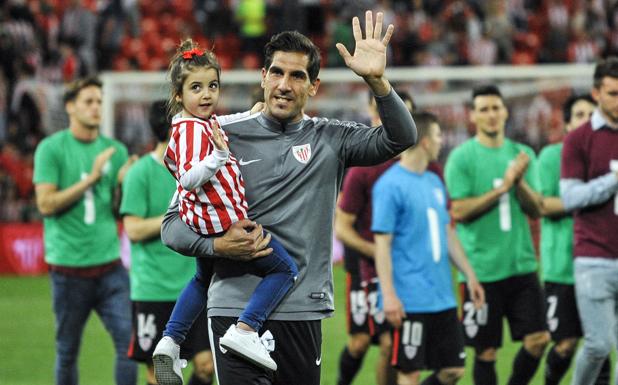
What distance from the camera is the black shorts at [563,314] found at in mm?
8625

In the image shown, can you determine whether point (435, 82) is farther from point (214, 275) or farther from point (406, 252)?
point (214, 275)

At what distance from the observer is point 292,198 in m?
5.16

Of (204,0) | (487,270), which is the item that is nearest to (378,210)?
(487,270)

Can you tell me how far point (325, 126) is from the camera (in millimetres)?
5293

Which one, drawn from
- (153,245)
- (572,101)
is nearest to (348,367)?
(153,245)

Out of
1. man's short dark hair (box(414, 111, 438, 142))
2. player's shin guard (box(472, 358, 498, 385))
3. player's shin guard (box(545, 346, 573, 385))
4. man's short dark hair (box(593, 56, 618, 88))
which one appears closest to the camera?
man's short dark hair (box(414, 111, 438, 142))

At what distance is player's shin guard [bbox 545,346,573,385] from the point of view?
858 centimetres

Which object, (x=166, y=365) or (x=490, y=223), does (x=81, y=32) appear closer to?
(x=490, y=223)

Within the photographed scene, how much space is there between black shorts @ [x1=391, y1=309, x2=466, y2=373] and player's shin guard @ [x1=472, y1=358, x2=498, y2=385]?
860 millimetres

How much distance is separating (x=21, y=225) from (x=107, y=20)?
5.58 m

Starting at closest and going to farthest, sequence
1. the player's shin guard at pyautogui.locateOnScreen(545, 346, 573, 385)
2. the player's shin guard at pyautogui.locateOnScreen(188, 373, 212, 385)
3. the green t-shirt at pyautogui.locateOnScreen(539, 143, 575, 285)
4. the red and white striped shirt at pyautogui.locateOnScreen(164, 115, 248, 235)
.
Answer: the red and white striped shirt at pyautogui.locateOnScreen(164, 115, 248, 235) < the player's shin guard at pyautogui.locateOnScreen(188, 373, 212, 385) < the player's shin guard at pyautogui.locateOnScreen(545, 346, 573, 385) < the green t-shirt at pyautogui.locateOnScreen(539, 143, 575, 285)

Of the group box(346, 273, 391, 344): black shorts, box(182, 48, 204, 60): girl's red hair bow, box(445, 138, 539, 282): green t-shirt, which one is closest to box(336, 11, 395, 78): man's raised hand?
box(182, 48, 204, 60): girl's red hair bow

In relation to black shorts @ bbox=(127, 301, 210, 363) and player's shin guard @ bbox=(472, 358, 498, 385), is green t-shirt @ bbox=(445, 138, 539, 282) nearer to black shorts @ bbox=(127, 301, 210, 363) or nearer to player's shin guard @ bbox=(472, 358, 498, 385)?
player's shin guard @ bbox=(472, 358, 498, 385)

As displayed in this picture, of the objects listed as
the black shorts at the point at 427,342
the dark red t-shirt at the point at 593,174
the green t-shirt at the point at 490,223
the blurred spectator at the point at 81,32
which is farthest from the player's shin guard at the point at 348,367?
the blurred spectator at the point at 81,32
